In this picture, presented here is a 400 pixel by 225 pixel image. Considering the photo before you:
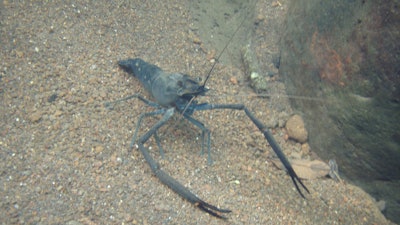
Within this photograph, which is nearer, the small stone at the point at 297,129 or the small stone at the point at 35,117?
the small stone at the point at 35,117

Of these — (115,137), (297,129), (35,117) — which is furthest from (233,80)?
(35,117)

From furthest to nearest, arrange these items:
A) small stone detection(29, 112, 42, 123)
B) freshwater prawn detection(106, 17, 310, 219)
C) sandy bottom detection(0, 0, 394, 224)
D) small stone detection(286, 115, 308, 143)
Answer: small stone detection(286, 115, 308, 143)
small stone detection(29, 112, 42, 123)
freshwater prawn detection(106, 17, 310, 219)
sandy bottom detection(0, 0, 394, 224)

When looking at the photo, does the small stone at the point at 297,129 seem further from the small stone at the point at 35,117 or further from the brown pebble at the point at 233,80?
the small stone at the point at 35,117

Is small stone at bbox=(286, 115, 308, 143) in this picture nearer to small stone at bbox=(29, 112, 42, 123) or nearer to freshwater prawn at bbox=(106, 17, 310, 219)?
freshwater prawn at bbox=(106, 17, 310, 219)

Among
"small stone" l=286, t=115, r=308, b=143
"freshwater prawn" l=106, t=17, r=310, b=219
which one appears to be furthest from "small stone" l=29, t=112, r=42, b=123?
"small stone" l=286, t=115, r=308, b=143

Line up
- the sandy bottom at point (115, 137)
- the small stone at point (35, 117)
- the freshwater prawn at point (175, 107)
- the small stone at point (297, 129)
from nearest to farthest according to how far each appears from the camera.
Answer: the sandy bottom at point (115, 137)
the freshwater prawn at point (175, 107)
the small stone at point (35, 117)
the small stone at point (297, 129)

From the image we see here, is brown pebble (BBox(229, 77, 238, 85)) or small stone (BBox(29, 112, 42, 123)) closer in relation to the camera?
small stone (BBox(29, 112, 42, 123))

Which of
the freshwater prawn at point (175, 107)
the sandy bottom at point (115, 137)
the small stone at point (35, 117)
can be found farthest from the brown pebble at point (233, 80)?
the small stone at point (35, 117)

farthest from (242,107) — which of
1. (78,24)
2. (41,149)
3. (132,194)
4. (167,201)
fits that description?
(78,24)
